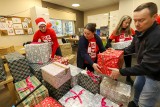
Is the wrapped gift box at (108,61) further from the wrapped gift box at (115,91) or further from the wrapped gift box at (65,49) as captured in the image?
the wrapped gift box at (65,49)

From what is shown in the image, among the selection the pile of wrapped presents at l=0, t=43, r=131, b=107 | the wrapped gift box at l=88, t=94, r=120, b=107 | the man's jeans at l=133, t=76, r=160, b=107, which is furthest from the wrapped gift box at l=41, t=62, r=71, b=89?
the man's jeans at l=133, t=76, r=160, b=107

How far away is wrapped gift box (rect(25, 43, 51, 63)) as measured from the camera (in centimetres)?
136

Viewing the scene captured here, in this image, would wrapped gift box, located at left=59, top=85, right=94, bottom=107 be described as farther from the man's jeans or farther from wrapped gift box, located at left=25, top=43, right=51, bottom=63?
wrapped gift box, located at left=25, top=43, right=51, bottom=63

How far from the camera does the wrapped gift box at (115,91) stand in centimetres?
82

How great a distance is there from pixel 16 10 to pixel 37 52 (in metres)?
2.79

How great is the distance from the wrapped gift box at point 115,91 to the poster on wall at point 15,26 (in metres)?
3.43

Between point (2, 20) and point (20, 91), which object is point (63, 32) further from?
point (20, 91)

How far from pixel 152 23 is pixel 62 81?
3.08 ft

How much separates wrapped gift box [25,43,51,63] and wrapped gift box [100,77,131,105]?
0.92 meters

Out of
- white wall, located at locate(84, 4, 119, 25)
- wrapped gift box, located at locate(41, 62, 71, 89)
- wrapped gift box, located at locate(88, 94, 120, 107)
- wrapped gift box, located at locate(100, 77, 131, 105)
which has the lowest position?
wrapped gift box, located at locate(88, 94, 120, 107)

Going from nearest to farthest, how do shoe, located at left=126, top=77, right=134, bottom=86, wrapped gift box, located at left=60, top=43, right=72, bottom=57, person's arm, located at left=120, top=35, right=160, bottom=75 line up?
person's arm, located at left=120, top=35, right=160, bottom=75, shoe, located at left=126, top=77, right=134, bottom=86, wrapped gift box, located at left=60, top=43, right=72, bottom=57

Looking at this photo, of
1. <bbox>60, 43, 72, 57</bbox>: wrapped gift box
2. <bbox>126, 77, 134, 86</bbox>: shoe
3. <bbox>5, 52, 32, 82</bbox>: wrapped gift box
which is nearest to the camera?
<bbox>5, 52, 32, 82</bbox>: wrapped gift box

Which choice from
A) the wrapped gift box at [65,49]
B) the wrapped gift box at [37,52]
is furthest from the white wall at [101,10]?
the wrapped gift box at [37,52]

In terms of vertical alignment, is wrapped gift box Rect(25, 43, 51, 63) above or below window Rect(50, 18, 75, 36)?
below
